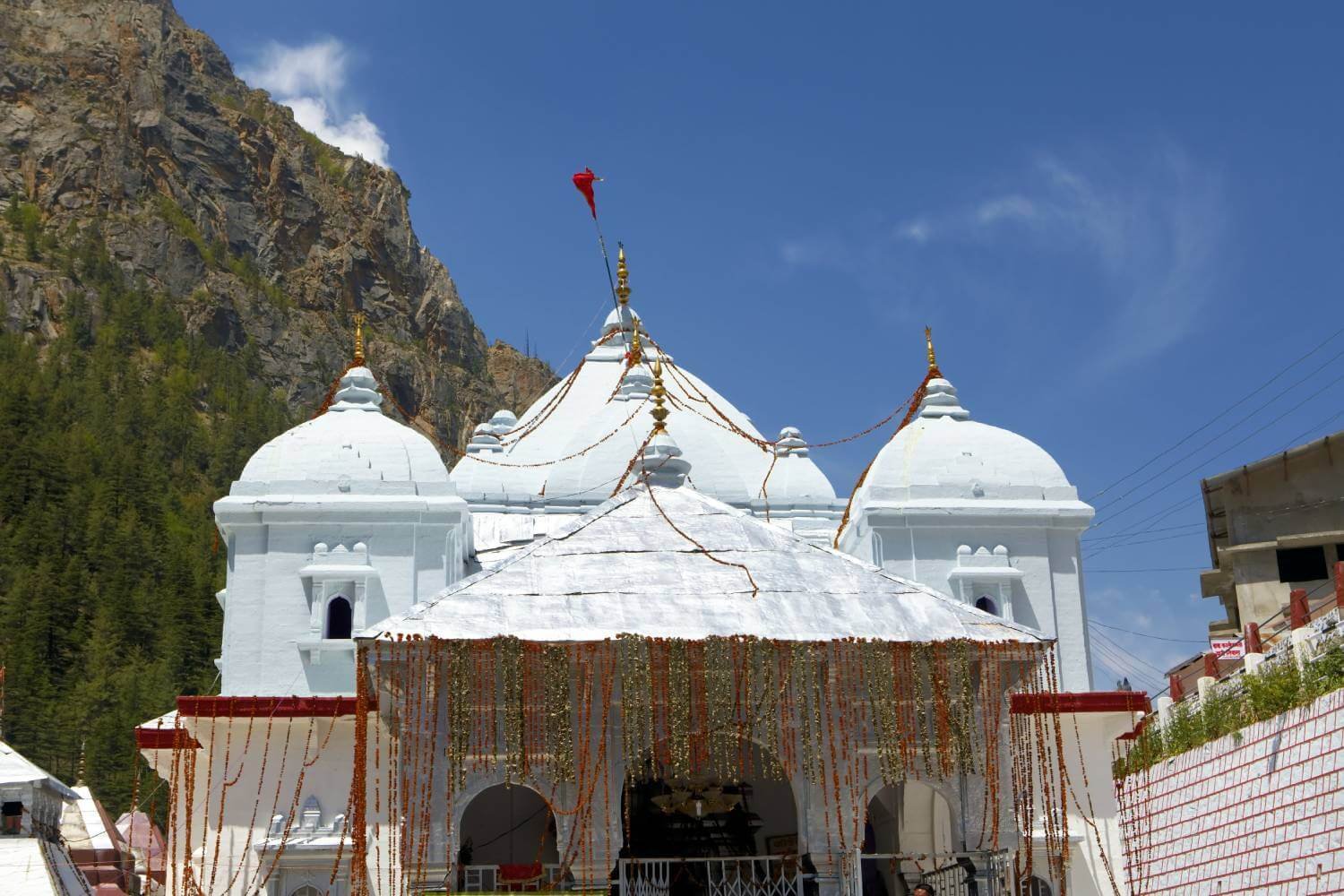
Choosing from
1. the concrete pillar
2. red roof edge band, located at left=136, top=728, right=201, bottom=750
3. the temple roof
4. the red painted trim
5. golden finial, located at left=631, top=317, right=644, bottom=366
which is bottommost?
red roof edge band, located at left=136, top=728, right=201, bottom=750

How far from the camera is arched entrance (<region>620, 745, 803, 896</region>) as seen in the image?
17.8 metres

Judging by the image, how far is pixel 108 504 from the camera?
7025 centimetres

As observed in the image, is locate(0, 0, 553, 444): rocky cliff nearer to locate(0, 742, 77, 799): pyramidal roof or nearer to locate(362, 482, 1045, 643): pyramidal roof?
locate(0, 742, 77, 799): pyramidal roof

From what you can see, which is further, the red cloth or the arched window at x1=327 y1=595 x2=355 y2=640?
the arched window at x1=327 y1=595 x2=355 y2=640

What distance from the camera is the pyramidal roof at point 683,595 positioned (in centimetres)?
1598

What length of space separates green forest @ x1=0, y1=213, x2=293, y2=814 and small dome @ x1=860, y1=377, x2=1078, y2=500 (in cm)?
1584

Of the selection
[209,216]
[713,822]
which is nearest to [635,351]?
[713,822]

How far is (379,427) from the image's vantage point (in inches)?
853

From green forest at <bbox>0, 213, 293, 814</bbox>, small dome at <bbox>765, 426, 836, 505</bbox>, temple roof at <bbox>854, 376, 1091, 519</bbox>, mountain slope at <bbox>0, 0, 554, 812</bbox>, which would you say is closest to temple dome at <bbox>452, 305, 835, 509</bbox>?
small dome at <bbox>765, 426, 836, 505</bbox>

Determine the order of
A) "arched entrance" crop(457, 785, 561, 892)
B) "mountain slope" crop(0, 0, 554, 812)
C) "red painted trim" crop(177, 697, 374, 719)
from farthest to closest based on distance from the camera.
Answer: "mountain slope" crop(0, 0, 554, 812), "arched entrance" crop(457, 785, 561, 892), "red painted trim" crop(177, 697, 374, 719)

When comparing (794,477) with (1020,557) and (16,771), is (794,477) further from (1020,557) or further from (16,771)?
(16,771)

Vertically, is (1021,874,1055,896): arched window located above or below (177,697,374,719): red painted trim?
below

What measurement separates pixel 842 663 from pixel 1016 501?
6.39 meters

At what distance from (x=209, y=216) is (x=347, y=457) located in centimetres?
8768
